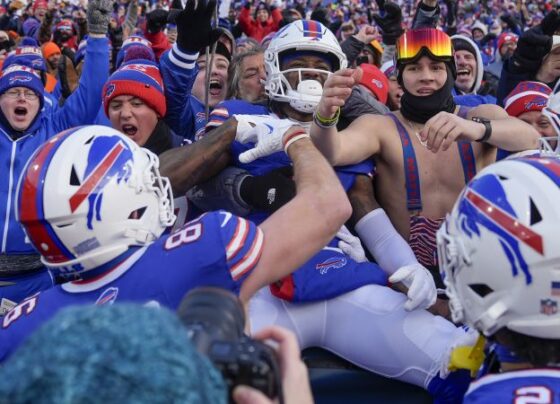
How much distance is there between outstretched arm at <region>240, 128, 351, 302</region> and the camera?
1.91 m

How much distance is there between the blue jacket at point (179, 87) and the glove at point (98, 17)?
49 cm

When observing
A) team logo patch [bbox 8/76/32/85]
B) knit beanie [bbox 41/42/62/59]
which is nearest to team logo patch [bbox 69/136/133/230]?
team logo patch [bbox 8/76/32/85]

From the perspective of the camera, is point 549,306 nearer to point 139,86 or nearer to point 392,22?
point 139,86

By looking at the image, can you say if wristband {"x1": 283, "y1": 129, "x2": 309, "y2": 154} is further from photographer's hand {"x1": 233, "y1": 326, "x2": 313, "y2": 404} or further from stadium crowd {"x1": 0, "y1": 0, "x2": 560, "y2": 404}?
photographer's hand {"x1": 233, "y1": 326, "x2": 313, "y2": 404}

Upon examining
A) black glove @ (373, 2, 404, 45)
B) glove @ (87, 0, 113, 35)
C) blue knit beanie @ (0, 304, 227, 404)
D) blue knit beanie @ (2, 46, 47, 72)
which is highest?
blue knit beanie @ (0, 304, 227, 404)

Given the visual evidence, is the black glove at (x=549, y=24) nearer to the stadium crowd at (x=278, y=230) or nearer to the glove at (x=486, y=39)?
the stadium crowd at (x=278, y=230)

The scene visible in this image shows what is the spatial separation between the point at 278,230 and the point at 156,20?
516cm

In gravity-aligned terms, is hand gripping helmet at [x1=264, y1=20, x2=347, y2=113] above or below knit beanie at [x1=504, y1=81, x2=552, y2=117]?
above

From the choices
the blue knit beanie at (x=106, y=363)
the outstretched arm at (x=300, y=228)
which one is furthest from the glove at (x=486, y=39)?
the blue knit beanie at (x=106, y=363)

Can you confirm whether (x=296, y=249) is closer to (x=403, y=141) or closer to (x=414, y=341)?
(x=414, y=341)

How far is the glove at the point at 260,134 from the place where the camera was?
2520 mm

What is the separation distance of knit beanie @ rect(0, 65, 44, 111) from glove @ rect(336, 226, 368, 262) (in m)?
2.47

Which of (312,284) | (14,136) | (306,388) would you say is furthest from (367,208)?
(14,136)

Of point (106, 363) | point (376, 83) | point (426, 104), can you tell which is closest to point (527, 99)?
point (426, 104)
